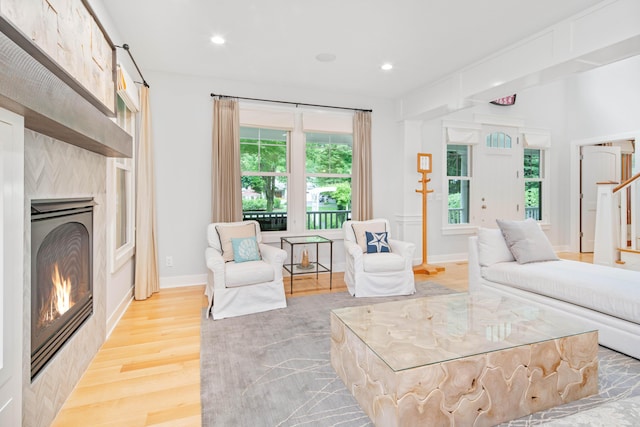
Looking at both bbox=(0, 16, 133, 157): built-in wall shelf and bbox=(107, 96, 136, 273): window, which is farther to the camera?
bbox=(107, 96, 136, 273): window

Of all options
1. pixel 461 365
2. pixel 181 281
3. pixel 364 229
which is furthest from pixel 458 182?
pixel 461 365

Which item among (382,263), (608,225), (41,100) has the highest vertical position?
(41,100)

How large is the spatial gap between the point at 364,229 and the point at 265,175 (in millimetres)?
1555

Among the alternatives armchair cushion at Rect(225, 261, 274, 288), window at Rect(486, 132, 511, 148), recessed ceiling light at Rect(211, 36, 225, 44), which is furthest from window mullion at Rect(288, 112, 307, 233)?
window at Rect(486, 132, 511, 148)

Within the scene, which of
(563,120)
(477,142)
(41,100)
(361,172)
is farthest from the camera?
(563,120)

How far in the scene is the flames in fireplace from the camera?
165 centimetres

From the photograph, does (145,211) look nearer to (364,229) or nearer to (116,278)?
(116,278)

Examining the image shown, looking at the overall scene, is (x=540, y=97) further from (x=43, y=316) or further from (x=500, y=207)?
(x=43, y=316)

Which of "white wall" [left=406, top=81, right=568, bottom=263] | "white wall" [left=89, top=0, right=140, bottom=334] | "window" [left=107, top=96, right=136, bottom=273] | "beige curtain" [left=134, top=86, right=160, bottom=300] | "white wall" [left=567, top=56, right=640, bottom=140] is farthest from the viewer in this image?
"white wall" [left=567, top=56, right=640, bottom=140]

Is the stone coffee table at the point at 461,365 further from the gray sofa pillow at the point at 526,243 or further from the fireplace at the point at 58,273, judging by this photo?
the fireplace at the point at 58,273

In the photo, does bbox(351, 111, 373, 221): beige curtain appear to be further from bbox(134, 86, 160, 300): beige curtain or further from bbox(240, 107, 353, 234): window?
bbox(134, 86, 160, 300): beige curtain

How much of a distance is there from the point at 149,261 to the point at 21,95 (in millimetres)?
3079

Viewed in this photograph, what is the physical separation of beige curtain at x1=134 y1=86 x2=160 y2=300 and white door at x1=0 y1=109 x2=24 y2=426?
8.21 ft

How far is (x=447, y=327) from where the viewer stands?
195cm
